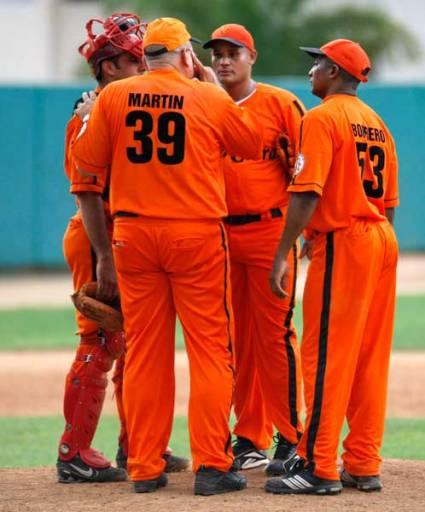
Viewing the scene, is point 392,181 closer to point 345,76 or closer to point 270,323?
point 345,76

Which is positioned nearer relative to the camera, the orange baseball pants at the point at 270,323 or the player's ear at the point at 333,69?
the player's ear at the point at 333,69

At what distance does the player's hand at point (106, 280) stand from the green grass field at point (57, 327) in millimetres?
6338

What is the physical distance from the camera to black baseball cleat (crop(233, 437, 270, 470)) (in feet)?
21.5

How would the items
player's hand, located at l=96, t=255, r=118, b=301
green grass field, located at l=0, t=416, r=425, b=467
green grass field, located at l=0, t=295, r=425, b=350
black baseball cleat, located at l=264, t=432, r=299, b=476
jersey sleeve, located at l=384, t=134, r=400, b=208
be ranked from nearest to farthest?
1. jersey sleeve, located at l=384, t=134, r=400, b=208
2. player's hand, located at l=96, t=255, r=118, b=301
3. black baseball cleat, located at l=264, t=432, r=299, b=476
4. green grass field, located at l=0, t=416, r=425, b=467
5. green grass field, located at l=0, t=295, r=425, b=350

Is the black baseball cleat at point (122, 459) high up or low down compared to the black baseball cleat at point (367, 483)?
down

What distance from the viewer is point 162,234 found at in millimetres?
5652

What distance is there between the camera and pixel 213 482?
18.8 ft

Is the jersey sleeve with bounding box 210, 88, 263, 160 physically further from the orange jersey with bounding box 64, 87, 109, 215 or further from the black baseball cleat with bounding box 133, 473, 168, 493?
the black baseball cleat with bounding box 133, 473, 168, 493

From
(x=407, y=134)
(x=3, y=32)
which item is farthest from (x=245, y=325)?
(x=3, y=32)

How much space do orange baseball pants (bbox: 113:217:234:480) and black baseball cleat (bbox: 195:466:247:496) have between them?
0.03m

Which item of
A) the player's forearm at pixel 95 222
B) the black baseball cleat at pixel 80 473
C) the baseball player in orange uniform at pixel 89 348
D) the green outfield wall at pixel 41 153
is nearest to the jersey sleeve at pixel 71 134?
the baseball player in orange uniform at pixel 89 348

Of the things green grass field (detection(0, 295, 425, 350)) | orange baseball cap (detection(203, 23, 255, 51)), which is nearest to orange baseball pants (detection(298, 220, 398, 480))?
orange baseball cap (detection(203, 23, 255, 51))

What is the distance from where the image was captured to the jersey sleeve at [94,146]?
5738mm

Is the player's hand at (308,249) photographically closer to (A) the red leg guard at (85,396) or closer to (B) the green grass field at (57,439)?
(A) the red leg guard at (85,396)
